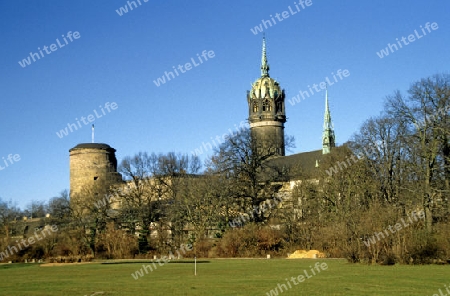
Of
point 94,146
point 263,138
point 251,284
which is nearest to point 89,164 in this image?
point 94,146

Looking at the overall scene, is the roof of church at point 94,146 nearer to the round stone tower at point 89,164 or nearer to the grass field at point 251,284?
the round stone tower at point 89,164

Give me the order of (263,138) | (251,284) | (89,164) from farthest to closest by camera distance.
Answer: (89,164)
(263,138)
(251,284)

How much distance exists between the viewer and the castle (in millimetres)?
100688

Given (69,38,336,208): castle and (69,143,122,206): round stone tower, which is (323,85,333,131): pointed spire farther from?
(69,143,122,206): round stone tower

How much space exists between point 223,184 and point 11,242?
21.8 m

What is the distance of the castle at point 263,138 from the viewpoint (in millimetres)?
100688

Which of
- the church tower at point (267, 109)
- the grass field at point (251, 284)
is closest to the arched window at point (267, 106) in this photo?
the church tower at point (267, 109)

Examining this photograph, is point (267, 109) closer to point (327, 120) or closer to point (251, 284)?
point (327, 120)

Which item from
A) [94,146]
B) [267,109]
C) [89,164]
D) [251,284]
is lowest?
[251,284]

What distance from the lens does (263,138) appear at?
91.4 m

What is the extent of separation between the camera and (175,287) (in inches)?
965

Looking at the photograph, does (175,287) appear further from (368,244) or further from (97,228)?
(97,228)

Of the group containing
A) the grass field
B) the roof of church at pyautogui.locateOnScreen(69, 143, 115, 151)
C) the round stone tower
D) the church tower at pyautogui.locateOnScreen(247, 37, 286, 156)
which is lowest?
the grass field

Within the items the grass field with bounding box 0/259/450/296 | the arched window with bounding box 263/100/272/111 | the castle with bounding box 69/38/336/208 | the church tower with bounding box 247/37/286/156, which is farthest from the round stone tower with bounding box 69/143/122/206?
the grass field with bounding box 0/259/450/296
